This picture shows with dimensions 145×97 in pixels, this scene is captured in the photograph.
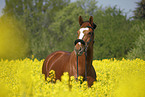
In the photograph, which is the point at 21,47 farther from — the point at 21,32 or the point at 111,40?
the point at 111,40

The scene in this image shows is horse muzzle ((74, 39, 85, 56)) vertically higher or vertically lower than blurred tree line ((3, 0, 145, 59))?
lower

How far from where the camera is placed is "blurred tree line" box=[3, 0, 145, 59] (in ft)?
55.5

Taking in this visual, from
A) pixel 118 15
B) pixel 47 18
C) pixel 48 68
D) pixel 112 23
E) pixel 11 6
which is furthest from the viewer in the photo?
pixel 47 18

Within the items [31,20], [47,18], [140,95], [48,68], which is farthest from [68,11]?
[140,95]

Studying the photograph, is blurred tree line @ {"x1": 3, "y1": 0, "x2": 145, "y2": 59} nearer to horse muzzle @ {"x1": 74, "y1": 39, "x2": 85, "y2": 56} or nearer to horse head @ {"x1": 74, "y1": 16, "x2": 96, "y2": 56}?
horse head @ {"x1": 74, "y1": 16, "x2": 96, "y2": 56}

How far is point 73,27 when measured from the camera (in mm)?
40719

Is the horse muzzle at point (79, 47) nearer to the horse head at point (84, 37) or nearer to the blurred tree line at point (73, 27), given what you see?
the horse head at point (84, 37)

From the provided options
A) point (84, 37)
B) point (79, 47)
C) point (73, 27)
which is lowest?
point (79, 47)

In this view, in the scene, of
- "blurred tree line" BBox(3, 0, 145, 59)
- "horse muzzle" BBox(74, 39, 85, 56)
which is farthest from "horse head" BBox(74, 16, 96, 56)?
"blurred tree line" BBox(3, 0, 145, 59)

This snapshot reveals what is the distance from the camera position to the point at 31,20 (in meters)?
41.5

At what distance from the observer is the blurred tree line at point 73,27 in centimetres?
1691

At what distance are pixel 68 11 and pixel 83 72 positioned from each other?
45597 mm

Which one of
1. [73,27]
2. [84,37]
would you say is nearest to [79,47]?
[84,37]

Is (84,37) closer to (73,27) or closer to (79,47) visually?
(79,47)
